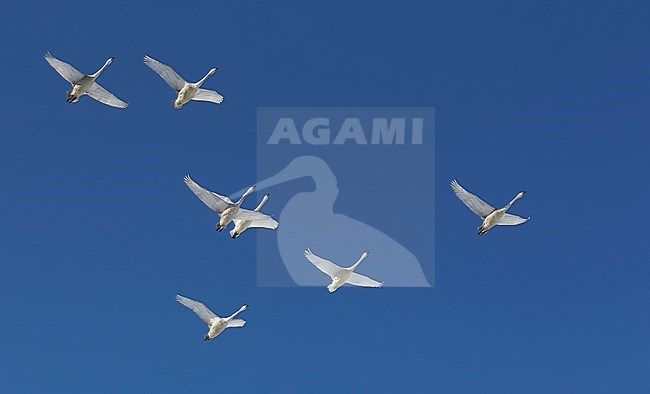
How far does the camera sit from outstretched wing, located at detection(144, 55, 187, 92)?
192ft

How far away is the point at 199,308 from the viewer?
65062 millimetres

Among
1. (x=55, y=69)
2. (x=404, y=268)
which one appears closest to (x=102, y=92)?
(x=55, y=69)

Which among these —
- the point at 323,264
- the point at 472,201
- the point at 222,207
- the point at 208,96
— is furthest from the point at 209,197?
the point at 472,201

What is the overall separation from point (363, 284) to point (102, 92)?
19142mm

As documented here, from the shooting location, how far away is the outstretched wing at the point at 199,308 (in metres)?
64.4

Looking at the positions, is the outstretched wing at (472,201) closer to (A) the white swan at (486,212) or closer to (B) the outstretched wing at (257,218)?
(A) the white swan at (486,212)

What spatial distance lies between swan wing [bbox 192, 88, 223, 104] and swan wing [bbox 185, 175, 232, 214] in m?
5.28

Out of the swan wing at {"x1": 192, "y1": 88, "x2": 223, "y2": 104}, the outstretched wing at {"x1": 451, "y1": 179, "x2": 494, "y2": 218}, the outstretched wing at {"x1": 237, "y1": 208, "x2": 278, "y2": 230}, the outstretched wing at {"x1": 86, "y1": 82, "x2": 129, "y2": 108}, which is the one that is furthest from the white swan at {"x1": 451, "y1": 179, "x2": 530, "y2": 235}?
the outstretched wing at {"x1": 86, "y1": 82, "x2": 129, "y2": 108}

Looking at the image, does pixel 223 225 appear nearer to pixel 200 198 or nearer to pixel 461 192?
pixel 200 198

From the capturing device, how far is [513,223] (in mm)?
59781

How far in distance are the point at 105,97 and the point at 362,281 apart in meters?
18.7

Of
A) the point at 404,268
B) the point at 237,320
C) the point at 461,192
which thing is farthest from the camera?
the point at 404,268

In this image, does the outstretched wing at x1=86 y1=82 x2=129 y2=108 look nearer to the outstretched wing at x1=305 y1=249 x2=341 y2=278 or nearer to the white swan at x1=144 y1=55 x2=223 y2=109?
the white swan at x1=144 y1=55 x2=223 y2=109

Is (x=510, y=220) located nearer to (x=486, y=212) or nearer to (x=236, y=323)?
(x=486, y=212)
